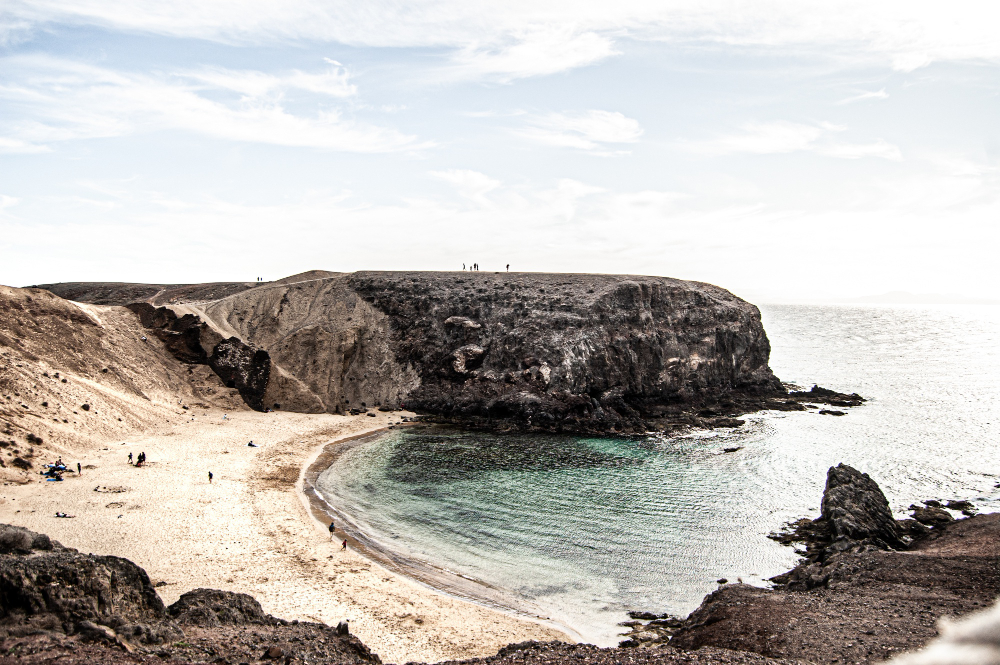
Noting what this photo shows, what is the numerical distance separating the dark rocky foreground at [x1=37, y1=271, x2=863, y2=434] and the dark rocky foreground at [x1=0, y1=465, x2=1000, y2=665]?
2817cm

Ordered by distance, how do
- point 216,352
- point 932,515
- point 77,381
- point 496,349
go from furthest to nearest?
point 496,349, point 216,352, point 77,381, point 932,515

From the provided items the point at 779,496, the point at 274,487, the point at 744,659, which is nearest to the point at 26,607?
the point at 744,659

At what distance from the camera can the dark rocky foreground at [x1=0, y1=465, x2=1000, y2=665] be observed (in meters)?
12.8

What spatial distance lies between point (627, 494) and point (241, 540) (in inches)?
812

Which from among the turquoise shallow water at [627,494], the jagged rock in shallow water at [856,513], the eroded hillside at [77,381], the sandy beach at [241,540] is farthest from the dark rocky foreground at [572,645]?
the eroded hillside at [77,381]

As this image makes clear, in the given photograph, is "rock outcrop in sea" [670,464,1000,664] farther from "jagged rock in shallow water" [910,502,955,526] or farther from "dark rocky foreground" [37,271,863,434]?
"dark rocky foreground" [37,271,863,434]

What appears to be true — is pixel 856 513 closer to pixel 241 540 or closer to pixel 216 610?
pixel 216 610

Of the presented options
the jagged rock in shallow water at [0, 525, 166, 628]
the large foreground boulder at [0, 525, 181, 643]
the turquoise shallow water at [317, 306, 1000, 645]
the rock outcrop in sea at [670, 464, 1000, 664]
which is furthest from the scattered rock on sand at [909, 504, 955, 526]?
the jagged rock in shallow water at [0, 525, 166, 628]

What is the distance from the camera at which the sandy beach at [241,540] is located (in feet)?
68.5

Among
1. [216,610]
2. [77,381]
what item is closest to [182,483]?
[77,381]

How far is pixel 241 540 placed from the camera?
2645 cm

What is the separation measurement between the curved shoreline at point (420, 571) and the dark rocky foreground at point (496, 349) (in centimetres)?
1988

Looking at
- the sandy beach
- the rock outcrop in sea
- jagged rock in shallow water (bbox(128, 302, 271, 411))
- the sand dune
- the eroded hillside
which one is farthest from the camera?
jagged rock in shallow water (bbox(128, 302, 271, 411))

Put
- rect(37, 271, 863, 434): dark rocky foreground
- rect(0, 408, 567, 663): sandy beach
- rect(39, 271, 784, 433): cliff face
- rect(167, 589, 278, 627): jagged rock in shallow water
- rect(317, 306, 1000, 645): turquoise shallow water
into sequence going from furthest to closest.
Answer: rect(39, 271, 784, 433): cliff face → rect(37, 271, 863, 434): dark rocky foreground → rect(317, 306, 1000, 645): turquoise shallow water → rect(0, 408, 567, 663): sandy beach → rect(167, 589, 278, 627): jagged rock in shallow water
